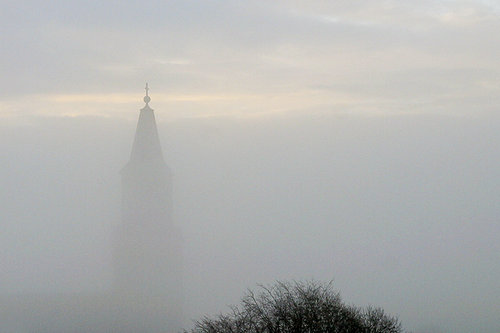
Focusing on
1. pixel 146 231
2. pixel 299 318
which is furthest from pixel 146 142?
pixel 299 318

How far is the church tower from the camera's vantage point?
172875 millimetres

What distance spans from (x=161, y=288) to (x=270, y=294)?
117 m

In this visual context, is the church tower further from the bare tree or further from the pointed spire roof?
the bare tree

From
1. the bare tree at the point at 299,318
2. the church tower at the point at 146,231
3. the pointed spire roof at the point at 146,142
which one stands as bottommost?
the bare tree at the point at 299,318

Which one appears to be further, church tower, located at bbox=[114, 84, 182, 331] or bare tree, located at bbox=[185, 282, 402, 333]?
church tower, located at bbox=[114, 84, 182, 331]

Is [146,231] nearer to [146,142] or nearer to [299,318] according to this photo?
[146,142]

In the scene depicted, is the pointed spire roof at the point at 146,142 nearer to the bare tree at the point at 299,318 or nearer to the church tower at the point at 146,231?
the church tower at the point at 146,231

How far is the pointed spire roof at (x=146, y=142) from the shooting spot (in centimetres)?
17262

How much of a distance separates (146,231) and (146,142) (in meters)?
12.6

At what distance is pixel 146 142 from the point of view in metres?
172

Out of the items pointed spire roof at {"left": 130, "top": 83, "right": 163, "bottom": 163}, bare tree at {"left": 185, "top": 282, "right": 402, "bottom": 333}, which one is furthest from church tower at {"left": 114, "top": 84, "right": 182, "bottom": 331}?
bare tree at {"left": 185, "top": 282, "right": 402, "bottom": 333}

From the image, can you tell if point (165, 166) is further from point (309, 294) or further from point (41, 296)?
point (309, 294)

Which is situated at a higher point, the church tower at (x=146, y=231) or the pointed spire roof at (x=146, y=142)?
the pointed spire roof at (x=146, y=142)

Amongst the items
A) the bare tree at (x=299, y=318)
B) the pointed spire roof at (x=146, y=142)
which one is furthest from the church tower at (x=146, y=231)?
the bare tree at (x=299, y=318)
